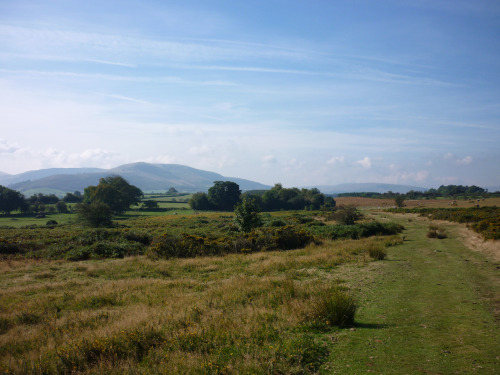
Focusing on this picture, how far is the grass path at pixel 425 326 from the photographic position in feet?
20.6

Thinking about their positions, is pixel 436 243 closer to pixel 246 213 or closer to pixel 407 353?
pixel 246 213

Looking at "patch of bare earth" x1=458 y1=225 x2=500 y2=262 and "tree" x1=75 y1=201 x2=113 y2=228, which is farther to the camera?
"tree" x1=75 y1=201 x2=113 y2=228

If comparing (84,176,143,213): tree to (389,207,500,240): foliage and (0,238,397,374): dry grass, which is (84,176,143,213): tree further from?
(389,207,500,240): foliage

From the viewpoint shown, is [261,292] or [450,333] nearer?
[450,333]

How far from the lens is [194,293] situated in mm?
13797

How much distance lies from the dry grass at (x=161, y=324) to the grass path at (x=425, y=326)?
1.22 m

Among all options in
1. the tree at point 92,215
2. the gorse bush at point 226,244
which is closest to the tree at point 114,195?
the tree at point 92,215

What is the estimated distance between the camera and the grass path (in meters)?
6.27

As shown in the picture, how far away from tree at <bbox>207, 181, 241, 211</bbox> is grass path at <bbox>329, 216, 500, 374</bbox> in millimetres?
107083

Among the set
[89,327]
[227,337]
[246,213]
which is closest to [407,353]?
[227,337]

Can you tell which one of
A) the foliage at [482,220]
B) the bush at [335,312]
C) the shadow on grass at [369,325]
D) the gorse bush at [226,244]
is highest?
the foliage at [482,220]

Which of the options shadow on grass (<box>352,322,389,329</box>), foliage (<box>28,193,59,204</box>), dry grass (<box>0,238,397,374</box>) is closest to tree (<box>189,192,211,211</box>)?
foliage (<box>28,193,59,204</box>)

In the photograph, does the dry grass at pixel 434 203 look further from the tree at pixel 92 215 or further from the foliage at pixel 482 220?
the tree at pixel 92 215

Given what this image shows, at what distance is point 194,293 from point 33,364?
7.11 metres
